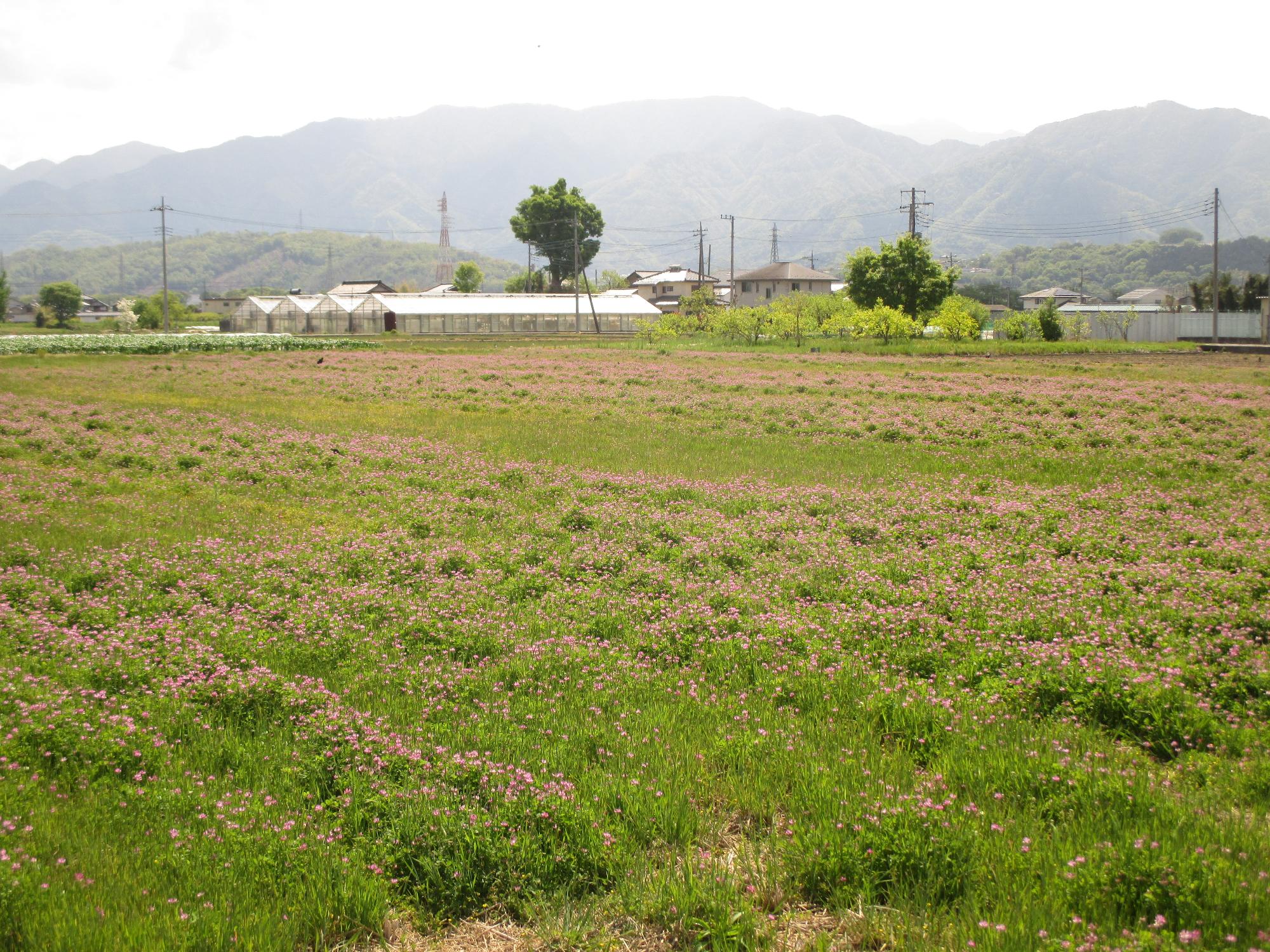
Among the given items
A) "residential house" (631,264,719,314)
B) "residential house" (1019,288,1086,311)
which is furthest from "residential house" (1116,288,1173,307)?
"residential house" (631,264,719,314)

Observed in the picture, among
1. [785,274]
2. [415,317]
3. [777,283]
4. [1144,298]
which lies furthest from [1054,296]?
[415,317]

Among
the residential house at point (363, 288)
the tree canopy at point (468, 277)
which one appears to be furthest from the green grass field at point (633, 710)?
the tree canopy at point (468, 277)

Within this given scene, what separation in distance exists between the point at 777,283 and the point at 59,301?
123 metres

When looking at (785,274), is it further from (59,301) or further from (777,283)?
(59,301)

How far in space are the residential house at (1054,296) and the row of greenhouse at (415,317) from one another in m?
94.6

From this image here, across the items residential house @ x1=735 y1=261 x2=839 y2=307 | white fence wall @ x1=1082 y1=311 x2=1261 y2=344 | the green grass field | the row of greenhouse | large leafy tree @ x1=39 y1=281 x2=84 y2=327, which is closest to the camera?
the green grass field

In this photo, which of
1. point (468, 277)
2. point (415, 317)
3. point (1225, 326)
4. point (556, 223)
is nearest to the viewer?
point (1225, 326)

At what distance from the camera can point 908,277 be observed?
281 feet

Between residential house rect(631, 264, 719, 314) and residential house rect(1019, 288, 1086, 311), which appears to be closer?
residential house rect(631, 264, 719, 314)

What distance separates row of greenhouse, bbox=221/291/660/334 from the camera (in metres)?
110

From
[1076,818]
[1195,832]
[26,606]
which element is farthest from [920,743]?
[26,606]

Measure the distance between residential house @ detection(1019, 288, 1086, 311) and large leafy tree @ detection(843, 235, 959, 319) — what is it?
90705 millimetres

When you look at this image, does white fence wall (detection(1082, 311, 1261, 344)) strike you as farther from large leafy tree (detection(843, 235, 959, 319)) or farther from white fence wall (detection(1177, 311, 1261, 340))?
large leafy tree (detection(843, 235, 959, 319))

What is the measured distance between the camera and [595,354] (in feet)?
196
